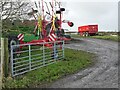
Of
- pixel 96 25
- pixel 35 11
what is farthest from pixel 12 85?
pixel 96 25

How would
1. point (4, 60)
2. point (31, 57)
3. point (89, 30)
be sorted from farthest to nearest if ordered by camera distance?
1. point (89, 30)
2. point (31, 57)
3. point (4, 60)

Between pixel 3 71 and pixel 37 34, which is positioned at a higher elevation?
pixel 37 34

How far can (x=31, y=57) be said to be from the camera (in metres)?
13.4

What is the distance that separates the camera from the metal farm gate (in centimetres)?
1126

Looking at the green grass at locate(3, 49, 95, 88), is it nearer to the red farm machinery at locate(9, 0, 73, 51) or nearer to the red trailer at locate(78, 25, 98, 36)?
the red farm machinery at locate(9, 0, 73, 51)

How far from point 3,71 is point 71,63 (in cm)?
425

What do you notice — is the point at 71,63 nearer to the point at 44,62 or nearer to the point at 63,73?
the point at 44,62

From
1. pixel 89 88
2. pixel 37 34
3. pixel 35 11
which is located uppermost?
pixel 35 11

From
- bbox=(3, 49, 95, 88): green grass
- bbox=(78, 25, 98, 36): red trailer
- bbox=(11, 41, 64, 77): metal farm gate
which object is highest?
Result: bbox=(78, 25, 98, 36): red trailer

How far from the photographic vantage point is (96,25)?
132 feet

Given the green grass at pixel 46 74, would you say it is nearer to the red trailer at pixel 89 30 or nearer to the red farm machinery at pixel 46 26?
the red farm machinery at pixel 46 26

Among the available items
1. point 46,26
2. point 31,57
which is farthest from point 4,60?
point 46,26

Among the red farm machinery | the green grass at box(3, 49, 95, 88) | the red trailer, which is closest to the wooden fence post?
the green grass at box(3, 49, 95, 88)

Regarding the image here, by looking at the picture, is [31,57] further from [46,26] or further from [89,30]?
[89,30]
